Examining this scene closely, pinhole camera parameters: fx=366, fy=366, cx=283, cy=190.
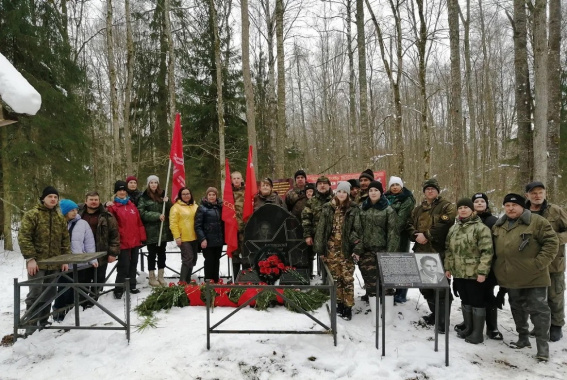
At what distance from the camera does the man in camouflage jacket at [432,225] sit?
18.1 ft

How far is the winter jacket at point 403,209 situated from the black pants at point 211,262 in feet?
11.1

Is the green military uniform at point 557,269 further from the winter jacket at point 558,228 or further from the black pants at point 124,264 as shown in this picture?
the black pants at point 124,264

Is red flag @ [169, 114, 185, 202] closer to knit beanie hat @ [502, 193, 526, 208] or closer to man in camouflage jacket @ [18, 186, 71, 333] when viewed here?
man in camouflage jacket @ [18, 186, 71, 333]

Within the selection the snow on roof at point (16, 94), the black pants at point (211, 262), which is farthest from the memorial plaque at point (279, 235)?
the snow on roof at point (16, 94)

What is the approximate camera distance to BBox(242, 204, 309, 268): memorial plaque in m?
7.03

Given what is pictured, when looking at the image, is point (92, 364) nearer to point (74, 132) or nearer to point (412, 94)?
point (74, 132)

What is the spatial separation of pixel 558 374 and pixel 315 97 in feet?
93.3

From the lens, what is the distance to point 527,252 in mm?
4664

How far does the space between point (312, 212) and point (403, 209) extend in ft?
5.01

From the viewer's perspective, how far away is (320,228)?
5.88 m

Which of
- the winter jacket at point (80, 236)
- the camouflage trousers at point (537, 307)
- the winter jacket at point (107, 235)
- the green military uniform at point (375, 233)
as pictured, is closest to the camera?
the camouflage trousers at point (537, 307)

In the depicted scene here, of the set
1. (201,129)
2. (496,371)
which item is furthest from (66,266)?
(201,129)

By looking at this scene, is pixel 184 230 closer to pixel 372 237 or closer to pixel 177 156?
pixel 177 156

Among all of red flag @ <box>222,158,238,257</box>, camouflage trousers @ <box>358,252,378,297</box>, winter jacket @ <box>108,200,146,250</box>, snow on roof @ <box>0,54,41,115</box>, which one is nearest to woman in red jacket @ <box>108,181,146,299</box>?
winter jacket @ <box>108,200,146,250</box>
